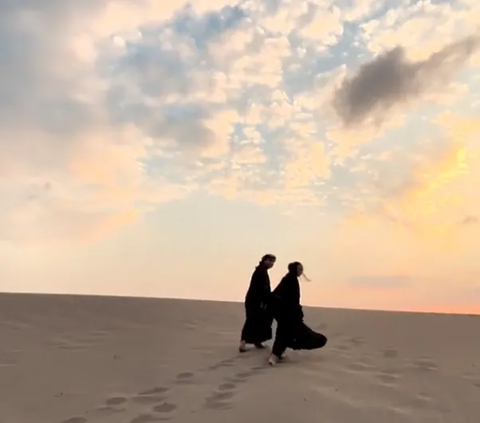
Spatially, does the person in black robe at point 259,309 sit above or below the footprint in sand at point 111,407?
above

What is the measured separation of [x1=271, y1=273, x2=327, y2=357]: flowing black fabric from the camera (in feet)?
31.3

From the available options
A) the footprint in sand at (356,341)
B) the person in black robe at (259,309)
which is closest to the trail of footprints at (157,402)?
the person in black robe at (259,309)

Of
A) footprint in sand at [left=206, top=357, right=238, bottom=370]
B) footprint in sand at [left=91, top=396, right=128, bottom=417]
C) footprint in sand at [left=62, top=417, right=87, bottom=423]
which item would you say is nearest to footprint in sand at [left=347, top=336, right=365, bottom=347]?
footprint in sand at [left=206, top=357, right=238, bottom=370]

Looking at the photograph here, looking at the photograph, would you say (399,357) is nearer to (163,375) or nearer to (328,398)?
(328,398)

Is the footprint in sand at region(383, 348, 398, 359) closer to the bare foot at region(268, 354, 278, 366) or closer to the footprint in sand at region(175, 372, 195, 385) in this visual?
the bare foot at region(268, 354, 278, 366)

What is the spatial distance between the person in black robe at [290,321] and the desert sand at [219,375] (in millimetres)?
248

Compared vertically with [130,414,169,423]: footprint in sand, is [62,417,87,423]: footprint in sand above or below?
below

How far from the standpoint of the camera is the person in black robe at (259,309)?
10.6 metres

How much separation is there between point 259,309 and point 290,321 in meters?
1.17

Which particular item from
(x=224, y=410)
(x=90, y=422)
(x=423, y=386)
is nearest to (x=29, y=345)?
(x=90, y=422)

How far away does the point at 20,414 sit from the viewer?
746 centimetres

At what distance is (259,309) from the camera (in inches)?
421

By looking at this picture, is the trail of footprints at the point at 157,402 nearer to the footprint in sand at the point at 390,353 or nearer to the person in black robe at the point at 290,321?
the person in black robe at the point at 290,321

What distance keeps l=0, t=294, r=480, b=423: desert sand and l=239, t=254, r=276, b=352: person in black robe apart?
0.27 metres
